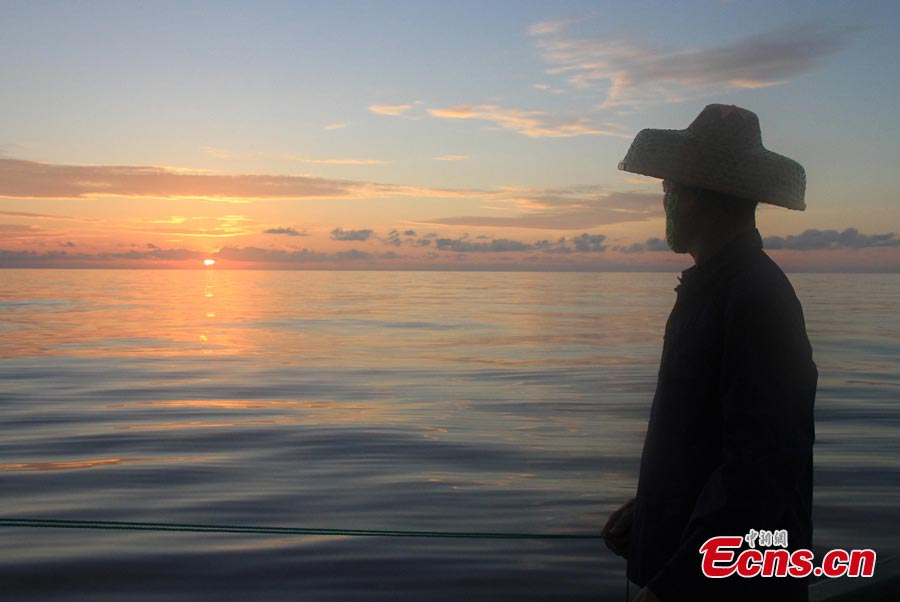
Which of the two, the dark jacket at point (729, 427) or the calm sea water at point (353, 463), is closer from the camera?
the dark jacket at point (729, 427)

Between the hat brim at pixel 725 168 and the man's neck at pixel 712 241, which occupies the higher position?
the hat brim at pixel 725 168

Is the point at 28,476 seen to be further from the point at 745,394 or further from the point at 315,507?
the point at 745,394

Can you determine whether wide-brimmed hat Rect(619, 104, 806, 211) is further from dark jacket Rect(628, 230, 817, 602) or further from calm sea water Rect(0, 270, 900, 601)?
calm sea water Rect(0, 270, 900, 601)

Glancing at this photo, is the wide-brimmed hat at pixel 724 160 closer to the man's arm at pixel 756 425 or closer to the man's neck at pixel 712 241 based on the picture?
the man's neck at pixel 712 241

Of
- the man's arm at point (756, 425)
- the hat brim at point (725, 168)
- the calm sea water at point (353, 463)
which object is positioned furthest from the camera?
the calm sea water at point (353, 463)

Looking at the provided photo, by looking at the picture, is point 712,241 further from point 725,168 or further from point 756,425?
point 756,425

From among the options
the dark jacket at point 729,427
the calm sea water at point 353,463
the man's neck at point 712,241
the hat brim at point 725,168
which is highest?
the hat brim at point 725,168

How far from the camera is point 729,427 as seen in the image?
6.13 ft

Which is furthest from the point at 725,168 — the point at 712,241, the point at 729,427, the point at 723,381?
the point at 729,427

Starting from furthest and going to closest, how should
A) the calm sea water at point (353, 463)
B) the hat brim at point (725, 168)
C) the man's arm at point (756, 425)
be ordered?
the calm sea water at point (353, 463), the hat brim at point (725, 168), the man's arm at point (756, 425)

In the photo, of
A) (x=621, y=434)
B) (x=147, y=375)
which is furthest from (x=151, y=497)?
(x=147, y=375)

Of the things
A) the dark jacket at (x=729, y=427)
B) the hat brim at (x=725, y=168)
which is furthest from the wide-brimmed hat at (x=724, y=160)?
the dark jacket at (x=729, y=427)

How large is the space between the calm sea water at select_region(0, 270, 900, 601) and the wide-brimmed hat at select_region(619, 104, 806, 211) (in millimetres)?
4675

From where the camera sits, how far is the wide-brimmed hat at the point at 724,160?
2109mm
